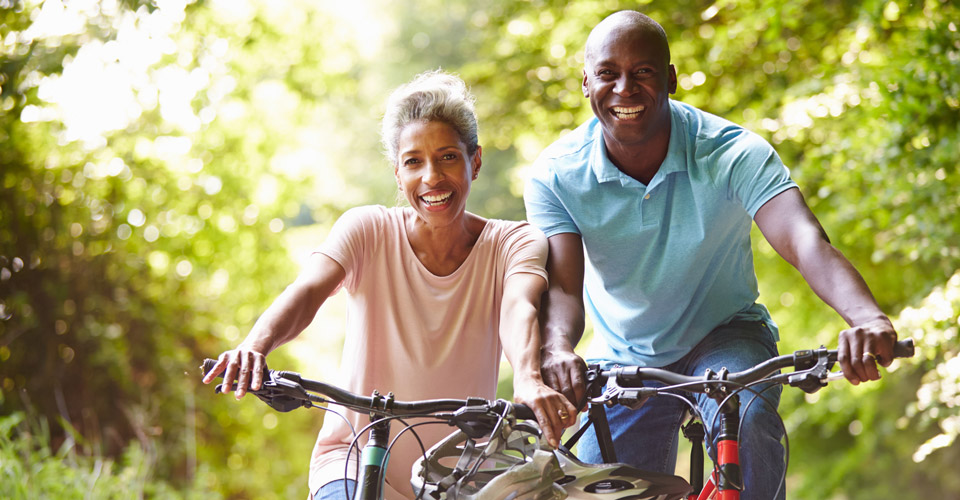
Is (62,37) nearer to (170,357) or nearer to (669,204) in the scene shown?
(170,357)

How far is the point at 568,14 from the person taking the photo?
24.5 ft

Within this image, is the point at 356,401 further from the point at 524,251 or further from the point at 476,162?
the point at 476,162

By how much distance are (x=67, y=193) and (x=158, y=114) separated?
5.19ft

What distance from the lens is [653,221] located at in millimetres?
2842

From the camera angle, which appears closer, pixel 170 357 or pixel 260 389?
pixel 260 389

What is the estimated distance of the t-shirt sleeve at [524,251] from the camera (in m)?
2.74

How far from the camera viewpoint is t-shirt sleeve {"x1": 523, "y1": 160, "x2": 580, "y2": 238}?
291cm

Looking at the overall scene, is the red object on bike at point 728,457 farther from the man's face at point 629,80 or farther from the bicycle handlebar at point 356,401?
the man's face at point 629,80

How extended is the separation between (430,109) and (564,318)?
0.70 meters

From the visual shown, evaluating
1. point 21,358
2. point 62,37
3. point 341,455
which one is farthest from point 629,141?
point 21,358

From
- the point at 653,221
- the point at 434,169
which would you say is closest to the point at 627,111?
the point at 653,221

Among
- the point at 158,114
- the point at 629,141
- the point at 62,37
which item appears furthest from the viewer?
the point at 158,114

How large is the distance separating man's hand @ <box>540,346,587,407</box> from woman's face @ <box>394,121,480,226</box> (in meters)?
0.55

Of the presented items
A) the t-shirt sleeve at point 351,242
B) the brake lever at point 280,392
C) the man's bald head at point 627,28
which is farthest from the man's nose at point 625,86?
the brake lever at point 280,392
